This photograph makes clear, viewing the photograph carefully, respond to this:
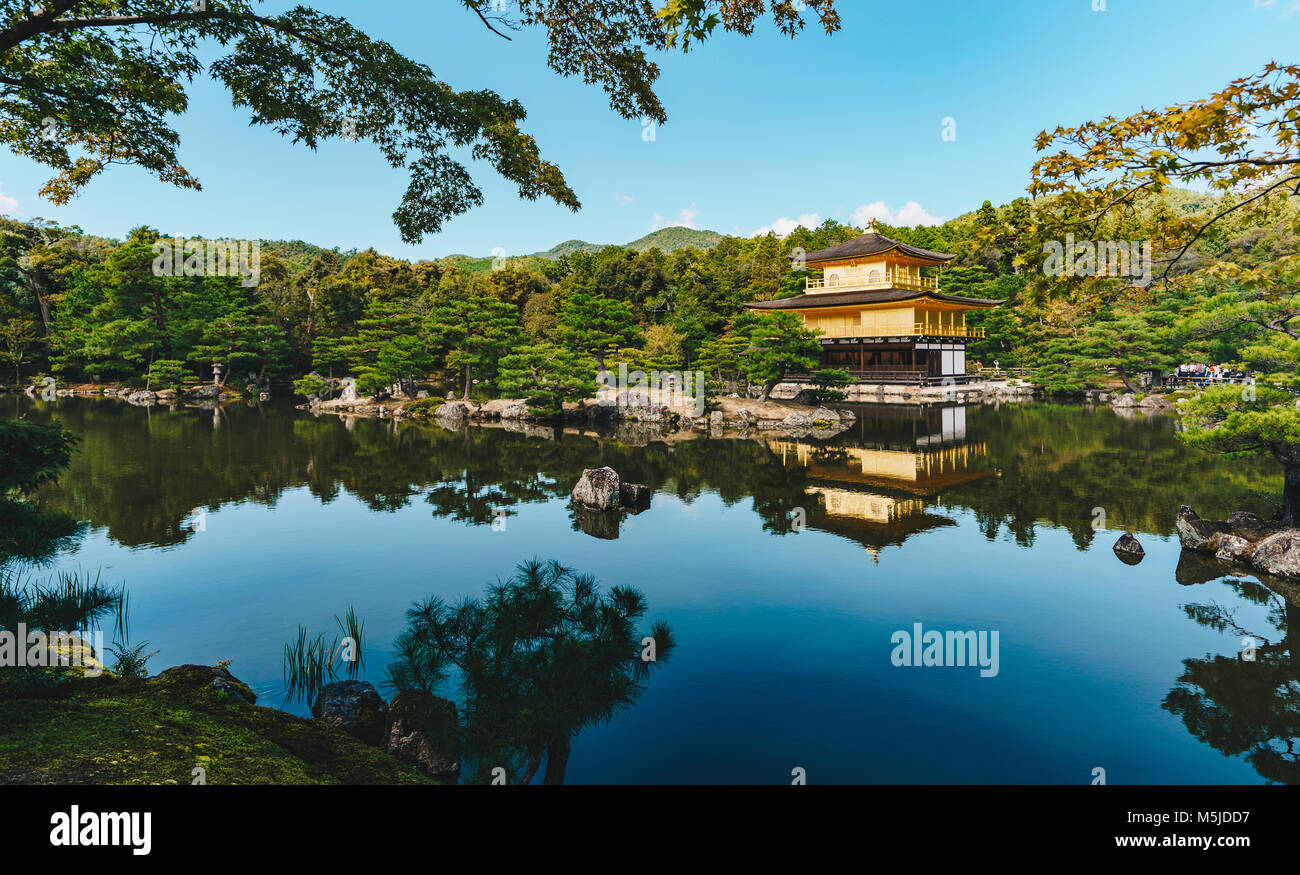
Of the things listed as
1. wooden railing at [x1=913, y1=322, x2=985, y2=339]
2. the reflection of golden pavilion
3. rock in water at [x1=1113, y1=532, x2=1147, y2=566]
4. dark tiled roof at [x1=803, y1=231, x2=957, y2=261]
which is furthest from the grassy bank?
dark tiled roof at [x1=803, y1=231, x2=957, y2=261]

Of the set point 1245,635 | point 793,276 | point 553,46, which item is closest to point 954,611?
point 1245,635

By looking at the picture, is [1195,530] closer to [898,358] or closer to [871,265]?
[898,358]

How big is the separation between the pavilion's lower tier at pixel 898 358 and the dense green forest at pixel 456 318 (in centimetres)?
437

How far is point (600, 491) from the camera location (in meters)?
13.0

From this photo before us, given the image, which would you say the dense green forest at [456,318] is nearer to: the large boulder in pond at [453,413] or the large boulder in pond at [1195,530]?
the large boulder in pond at [453,413]

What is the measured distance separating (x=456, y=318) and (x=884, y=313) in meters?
22.9

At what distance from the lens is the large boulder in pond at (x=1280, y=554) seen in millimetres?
8266

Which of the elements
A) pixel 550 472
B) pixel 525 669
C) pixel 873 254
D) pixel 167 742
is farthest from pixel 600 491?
pixel 873 254

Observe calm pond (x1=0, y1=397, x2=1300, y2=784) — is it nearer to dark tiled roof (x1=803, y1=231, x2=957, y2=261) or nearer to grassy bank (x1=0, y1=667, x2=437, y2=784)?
grassy bank (x1=0, y1=667, x2=437, y2=784)

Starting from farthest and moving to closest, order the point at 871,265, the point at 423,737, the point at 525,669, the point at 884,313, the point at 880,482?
the point at 871,265, the point at 884,313, the point at 880,482, the point at 423,737, the point at 525,669
